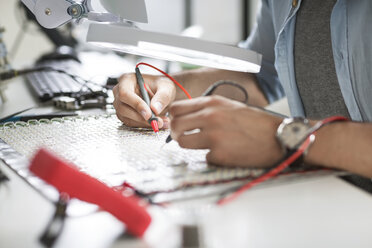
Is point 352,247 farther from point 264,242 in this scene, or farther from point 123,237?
point 123,237

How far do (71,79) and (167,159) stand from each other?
0.88 m

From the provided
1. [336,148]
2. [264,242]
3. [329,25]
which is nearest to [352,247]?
[264,242]

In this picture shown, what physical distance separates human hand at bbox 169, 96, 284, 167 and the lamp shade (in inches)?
2.8

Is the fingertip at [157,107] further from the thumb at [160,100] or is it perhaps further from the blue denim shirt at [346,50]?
the blue denim shirt at [346,50]

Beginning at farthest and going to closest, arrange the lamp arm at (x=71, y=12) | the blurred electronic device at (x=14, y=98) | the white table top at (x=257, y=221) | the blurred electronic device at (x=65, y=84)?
1. the blurred electronic device at (x=65, y=84)
2. the blurred electronic device at (x=14, y=98)
3. the lamp arm at (x=71, y=12)
4. the white table top at (x=257, y=221)

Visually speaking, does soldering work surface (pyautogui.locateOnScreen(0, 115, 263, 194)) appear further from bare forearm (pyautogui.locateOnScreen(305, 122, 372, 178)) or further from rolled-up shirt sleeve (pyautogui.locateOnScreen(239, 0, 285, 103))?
rolled-up shirt sleeve (pyautogui.locateOnScreen(239, 0, 285, 103))

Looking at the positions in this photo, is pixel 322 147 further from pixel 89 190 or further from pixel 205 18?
pixel 205 18

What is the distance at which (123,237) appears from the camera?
0.42 meters

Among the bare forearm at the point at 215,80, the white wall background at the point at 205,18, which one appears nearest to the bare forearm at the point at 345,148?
the bare forearm at the point at 215,80

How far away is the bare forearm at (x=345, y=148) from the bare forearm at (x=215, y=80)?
0.52 m

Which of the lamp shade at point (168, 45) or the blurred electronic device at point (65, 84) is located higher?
the lamp shade at point (168, 45)

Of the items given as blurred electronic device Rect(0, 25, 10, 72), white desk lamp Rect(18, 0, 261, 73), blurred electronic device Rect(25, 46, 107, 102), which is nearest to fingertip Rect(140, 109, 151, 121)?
white desk lamp Rect(18, 0, 261, 73)

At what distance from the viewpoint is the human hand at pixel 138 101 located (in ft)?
2.70

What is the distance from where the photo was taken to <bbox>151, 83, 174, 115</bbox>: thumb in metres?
0.83
